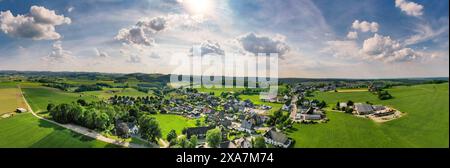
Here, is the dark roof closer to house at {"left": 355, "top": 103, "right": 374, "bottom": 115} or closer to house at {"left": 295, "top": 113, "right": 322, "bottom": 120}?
house at {"left": 295, "top": 113, "right": 322, "bottom": 120}

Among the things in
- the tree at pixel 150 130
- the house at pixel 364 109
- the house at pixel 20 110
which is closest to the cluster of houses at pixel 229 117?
the tree at pixel 150 130

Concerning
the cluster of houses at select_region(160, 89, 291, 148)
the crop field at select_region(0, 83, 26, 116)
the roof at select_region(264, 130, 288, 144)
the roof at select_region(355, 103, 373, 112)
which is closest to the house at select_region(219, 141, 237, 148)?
the cluster of houses at select_region(160, 89, 291, 148)

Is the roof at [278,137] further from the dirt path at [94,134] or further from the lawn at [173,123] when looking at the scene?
the dirt path at [94,134]

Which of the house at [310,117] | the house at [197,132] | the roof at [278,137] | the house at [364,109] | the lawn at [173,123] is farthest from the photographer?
the house at [310,117]

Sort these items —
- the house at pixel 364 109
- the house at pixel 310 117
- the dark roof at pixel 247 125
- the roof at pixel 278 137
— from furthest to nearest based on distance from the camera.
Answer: the house at pixel 310 117 → the house at pixel 364 109 → the dark roof at pixel 247 125 → the roof at pixel 278 137
